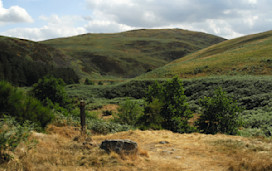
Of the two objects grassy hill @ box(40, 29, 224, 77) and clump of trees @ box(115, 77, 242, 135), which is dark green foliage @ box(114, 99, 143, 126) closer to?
clump of trees @ box(115, 77, 242, 135)

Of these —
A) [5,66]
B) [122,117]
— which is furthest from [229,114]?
[5,66]

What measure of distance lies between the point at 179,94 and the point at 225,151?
864cm

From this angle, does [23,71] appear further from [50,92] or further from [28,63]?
[50,92]

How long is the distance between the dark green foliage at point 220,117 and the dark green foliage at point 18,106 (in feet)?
33.5

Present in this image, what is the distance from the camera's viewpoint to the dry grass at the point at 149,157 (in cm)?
674

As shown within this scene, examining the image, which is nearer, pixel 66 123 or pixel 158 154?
pixel 158 154

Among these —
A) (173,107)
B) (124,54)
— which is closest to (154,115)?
(173,107)

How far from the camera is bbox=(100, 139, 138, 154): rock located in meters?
7.53

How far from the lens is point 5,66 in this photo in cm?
5469

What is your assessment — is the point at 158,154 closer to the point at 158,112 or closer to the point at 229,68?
the point at 158,112

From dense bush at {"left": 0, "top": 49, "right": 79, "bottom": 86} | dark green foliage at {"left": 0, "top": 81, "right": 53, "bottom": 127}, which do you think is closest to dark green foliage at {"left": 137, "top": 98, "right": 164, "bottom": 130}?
dark green foliage at {"left": 0, "top": 81, "right": 53, "bottom": 127}

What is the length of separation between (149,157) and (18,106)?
6665 mm

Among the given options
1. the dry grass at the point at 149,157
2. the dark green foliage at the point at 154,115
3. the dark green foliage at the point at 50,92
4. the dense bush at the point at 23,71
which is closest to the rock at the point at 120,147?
the dry grass at the point at 149,157

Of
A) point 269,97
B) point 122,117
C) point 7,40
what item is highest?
point 7,40
